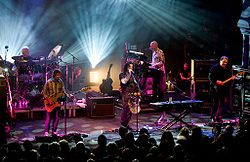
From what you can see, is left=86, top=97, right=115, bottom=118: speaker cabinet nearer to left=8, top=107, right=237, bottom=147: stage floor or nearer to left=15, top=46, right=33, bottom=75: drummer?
left=8, top=107, right=237, bottom=147: stage floor

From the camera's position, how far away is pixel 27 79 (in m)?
15.5

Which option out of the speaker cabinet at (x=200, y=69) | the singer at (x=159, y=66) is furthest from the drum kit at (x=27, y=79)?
the speaker cabinet at (x=200, y=69)

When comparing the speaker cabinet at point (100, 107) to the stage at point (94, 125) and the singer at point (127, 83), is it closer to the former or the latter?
the stage at point (94, 125)

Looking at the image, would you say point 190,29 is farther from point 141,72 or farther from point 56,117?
point 56,117

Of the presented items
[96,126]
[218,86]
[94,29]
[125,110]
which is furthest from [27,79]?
[218,86]

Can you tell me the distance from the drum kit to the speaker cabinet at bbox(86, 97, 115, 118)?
2002 mm

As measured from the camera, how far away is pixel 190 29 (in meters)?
21.4

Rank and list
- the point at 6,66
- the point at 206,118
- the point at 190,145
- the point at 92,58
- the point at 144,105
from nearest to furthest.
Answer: the point at 190,145 → the point at 6,66 → the point at 206,118 → the point at 144,105 → the point at 92,58

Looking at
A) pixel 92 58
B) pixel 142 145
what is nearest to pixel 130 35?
pixel 92 58

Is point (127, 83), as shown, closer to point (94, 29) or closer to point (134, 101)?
point (134, 101)

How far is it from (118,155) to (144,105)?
31.6 ft

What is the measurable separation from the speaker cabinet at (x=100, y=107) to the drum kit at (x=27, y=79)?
200cm

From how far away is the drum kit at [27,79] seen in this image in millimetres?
15273

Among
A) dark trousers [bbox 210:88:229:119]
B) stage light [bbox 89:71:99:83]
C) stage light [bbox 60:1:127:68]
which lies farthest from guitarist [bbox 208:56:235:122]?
stage light [bbox 60:1:127:68]
